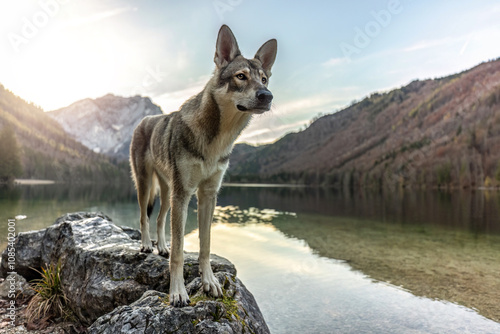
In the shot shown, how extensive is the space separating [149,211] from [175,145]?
9.49 ft

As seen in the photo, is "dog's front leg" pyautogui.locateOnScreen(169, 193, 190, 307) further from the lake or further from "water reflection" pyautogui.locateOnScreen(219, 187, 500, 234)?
"water reflection" pyautogui.locateOnScreen(219, 187, 500, 234)

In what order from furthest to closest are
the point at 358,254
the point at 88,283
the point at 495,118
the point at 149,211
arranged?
the point at 495,118
the point at 358,254
the point at 149,211
the point at 88,283

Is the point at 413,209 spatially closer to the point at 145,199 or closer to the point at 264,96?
the point at 145,199

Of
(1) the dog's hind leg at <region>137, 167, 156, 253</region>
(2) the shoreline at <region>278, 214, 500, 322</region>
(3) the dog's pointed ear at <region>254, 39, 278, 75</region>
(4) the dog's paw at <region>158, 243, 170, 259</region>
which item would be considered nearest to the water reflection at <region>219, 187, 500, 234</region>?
(2) the shoreline at <region>278, 214, 500, 322</region>

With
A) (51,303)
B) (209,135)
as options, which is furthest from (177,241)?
(51,303)

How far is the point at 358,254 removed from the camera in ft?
65.7

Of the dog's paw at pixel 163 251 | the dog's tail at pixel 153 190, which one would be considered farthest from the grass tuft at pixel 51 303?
the dog's tail at pixel 153 190

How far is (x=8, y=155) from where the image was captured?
324 ft

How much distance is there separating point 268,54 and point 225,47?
2.44 feet

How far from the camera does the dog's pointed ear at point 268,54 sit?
5.61 metres

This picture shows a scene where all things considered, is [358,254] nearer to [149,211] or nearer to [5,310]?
[149,211]

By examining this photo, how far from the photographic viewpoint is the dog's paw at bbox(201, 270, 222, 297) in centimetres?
527

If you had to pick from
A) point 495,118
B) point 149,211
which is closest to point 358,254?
point 149,211

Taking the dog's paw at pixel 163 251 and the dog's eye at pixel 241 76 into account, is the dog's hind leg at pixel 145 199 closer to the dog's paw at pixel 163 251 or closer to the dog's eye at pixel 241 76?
the dog's paw at pixel 163 251
